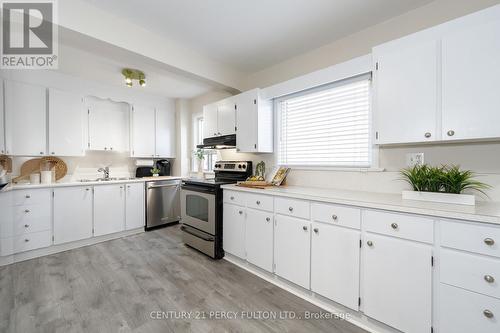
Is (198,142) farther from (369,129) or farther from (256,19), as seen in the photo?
(369,129)

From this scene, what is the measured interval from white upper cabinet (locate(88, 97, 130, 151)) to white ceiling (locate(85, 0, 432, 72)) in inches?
83.0

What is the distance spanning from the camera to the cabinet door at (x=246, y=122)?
277 cm

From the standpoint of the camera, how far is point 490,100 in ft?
4.30

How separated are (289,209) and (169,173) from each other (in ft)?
11.4

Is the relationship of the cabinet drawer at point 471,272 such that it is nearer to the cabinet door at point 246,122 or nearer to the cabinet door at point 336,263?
the cabinet door at point 336,263

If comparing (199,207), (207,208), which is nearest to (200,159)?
(199,207)

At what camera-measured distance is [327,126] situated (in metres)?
2.41

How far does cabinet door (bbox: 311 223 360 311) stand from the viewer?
1582 mm

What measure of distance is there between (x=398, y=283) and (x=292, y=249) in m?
0.82

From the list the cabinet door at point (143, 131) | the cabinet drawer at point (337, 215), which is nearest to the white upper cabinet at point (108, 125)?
the cabinet door at point (143, 131)

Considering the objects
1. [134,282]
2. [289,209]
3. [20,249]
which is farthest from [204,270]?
[20,249]

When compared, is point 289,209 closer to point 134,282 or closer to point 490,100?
point 490,100

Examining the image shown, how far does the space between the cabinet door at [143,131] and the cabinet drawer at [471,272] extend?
14.5ft

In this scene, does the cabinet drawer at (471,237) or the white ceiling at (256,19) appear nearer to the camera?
the cabinet drawer at (471,237)
